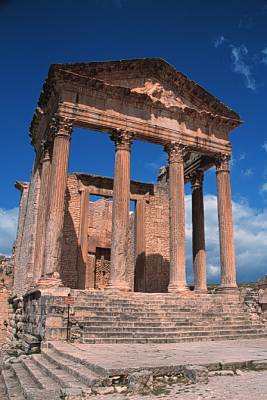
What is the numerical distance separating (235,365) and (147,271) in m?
15.0

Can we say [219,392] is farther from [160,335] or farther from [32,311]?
[32,311]

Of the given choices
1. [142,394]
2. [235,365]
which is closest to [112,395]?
[142,394]

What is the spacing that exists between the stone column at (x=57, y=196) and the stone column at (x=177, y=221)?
4.81 metres

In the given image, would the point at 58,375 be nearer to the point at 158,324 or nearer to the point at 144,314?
the point at 158,324

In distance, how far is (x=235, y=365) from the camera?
680 cm

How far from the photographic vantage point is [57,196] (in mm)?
14188

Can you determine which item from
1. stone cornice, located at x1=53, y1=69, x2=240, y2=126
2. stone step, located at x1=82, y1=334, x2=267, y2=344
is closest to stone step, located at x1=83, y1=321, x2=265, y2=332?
stone step, located at x1=82, y1=334, x2=267, y2=344

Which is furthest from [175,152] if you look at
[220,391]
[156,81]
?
[220,391]

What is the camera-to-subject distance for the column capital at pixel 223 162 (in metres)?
18.3

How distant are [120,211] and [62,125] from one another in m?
4.10

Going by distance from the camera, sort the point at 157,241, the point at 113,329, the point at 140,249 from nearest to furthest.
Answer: the point at 113,329 → the point at 140,249 → the point at 157,241

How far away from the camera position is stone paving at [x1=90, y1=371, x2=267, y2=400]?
16.1 ft

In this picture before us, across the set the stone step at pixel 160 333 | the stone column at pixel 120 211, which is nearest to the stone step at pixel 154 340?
the stone step at pixel 160 333

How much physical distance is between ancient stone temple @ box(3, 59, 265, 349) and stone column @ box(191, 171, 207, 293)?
0.05 meters
